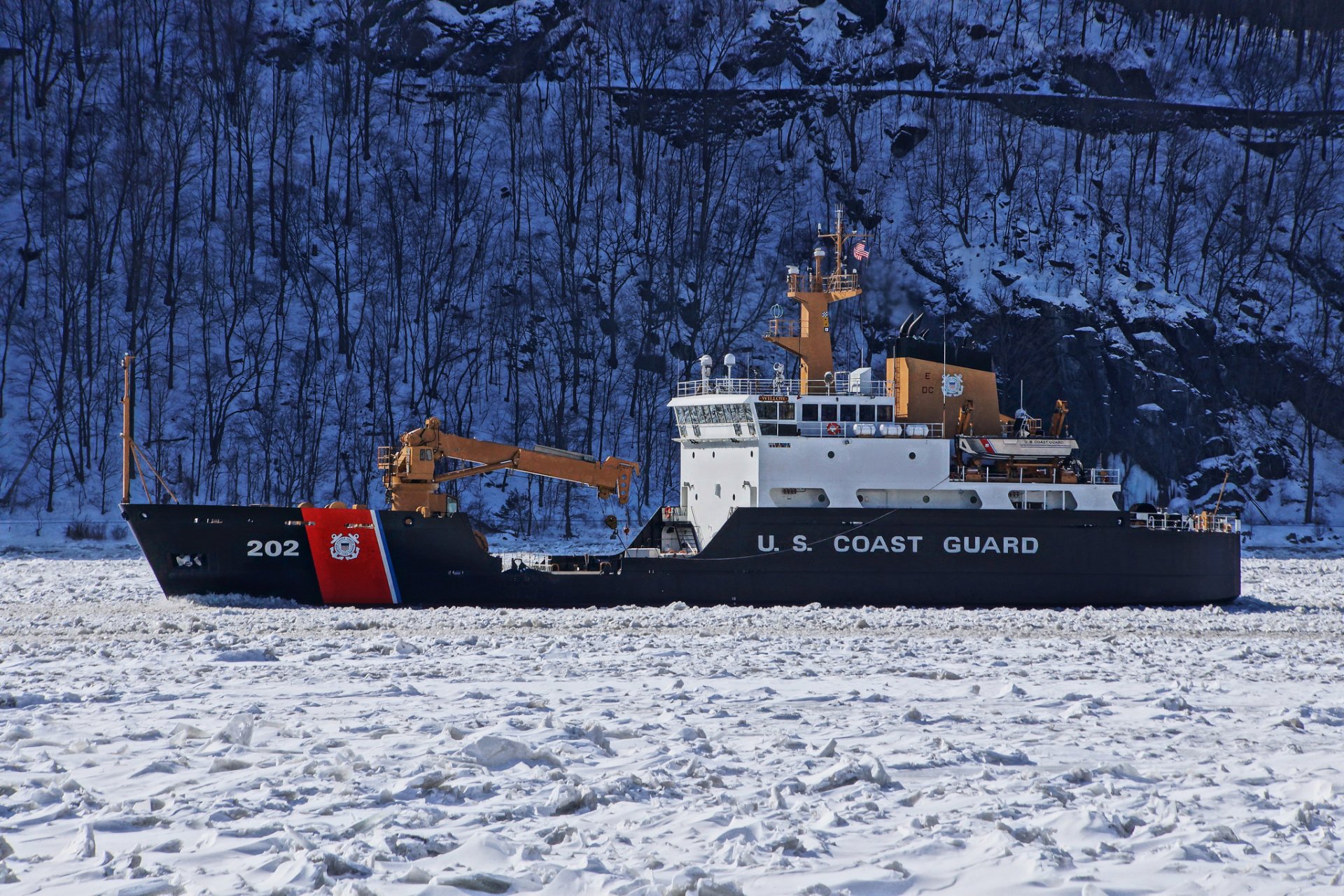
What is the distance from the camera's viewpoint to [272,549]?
16.6m

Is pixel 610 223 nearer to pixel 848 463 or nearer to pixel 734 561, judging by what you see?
pixel 848 463

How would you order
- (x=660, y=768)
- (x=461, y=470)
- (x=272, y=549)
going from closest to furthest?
(x=660, y=768) → (x=272, y=549) → (x=461, y=470)

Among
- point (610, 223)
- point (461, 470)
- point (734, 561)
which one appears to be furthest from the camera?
point (610, 223)

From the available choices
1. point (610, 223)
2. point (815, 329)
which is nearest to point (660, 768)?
point (815, 329)

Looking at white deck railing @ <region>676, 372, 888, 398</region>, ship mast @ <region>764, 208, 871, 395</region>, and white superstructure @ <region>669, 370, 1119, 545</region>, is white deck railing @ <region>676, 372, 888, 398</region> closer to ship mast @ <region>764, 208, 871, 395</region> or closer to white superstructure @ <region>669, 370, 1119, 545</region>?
white superstructure @ <region>669, 370, 1119, 545</region>

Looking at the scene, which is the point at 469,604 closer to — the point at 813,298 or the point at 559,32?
the point at 813,298

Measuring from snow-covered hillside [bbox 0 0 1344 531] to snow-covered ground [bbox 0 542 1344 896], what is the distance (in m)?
24.3

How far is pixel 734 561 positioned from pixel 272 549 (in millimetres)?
7242

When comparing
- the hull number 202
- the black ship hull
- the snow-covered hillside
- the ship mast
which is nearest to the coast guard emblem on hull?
the black ship hull

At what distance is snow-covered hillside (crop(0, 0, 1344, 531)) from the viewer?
37.0 metres

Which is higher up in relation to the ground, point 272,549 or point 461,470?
point 461,470

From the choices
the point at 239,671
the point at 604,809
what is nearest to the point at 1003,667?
the point at 604,809

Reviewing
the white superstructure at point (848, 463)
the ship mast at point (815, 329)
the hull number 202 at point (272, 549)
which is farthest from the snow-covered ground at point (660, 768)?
the ship mast at point (815, 329)

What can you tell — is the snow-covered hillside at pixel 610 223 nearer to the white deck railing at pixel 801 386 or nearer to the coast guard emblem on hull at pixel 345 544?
the white deck railing at pixel 801 386
